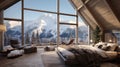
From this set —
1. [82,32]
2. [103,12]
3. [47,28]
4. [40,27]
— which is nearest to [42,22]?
[40,27]

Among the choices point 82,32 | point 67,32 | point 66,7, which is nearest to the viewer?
point 66,7

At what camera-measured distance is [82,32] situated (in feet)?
32.3

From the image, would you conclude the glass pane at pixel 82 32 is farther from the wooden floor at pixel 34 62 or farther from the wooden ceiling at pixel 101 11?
the wooden floor at pixel 34 62

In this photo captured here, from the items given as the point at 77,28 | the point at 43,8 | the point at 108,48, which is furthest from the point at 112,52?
the point at 43,8

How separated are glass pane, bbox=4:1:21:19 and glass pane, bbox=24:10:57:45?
54cm

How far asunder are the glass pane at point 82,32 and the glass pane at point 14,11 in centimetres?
463

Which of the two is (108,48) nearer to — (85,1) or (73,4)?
(85,1)

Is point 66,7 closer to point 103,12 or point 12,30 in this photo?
point 103,12

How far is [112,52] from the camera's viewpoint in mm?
4828

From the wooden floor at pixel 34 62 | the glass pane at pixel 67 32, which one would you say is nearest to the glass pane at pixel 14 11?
the glass pane at pixel 67 32

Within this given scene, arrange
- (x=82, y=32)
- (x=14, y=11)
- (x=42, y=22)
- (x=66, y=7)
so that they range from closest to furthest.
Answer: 1. (x=14, y=11)
2. (x=42, y=22)
3. (x=66, y=7)
4. (x=82, y=32)

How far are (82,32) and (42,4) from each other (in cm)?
385

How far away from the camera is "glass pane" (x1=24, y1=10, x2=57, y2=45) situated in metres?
8.38

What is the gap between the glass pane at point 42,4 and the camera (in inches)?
323
